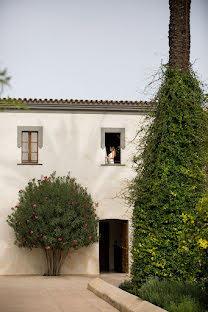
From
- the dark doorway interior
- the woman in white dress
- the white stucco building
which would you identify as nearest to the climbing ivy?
the white stucco building

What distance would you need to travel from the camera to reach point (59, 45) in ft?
50.8

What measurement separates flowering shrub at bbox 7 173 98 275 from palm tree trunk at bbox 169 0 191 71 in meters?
7.30

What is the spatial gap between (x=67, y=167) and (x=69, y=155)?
46cm

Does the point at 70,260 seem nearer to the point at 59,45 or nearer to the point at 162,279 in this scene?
the point at 59,45

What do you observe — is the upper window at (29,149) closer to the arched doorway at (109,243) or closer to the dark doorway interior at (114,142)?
the dark doorway interior at (114,142)

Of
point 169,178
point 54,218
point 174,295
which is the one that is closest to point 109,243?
point 54,218

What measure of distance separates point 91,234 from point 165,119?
26.7ft

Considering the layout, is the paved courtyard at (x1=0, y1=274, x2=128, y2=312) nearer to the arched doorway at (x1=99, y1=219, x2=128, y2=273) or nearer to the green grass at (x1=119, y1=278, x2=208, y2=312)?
the green grass at (x1=119, y1=278, x2=208, y2=312)

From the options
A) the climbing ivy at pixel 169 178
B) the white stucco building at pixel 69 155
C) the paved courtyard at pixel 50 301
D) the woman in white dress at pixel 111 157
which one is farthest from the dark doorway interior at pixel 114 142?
the climbing ivy at pixel 169 178

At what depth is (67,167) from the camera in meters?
18.2

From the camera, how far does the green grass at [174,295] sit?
7074 mm

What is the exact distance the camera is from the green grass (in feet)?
23.2

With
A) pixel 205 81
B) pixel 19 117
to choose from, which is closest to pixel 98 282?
pixel 205 81

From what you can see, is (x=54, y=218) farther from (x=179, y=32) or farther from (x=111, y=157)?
(x=179, y=32)
